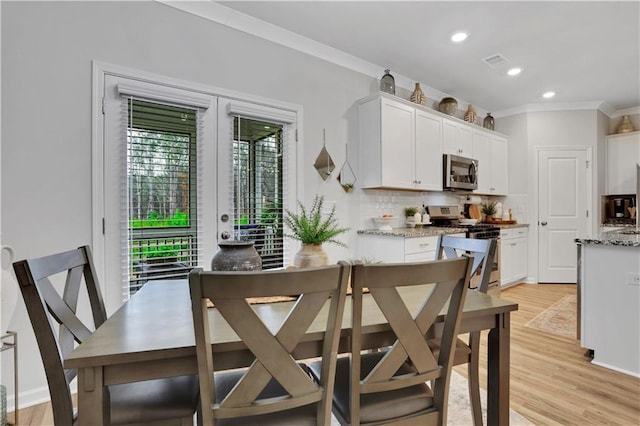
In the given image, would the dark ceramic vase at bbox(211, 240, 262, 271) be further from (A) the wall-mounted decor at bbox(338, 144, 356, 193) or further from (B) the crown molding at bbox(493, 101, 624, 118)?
(B) the crown molding at bbox(493, 101, 624, 118)

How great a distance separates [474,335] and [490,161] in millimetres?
4102

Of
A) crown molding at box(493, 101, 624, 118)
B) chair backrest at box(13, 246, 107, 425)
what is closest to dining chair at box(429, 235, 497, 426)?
chair backrest at box(13, 246, 107, 425)

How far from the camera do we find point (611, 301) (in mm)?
2426

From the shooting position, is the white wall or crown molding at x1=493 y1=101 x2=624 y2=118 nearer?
the white wall

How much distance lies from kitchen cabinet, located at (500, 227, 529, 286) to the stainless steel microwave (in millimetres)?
785

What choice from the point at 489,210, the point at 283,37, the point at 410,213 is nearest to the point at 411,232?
the point at 410,213

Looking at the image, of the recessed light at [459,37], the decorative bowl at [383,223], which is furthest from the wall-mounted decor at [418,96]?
the decorative bowl at [383,223]

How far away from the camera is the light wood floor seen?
6.04 feet

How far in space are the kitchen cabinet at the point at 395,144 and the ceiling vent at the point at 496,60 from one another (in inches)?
30.7

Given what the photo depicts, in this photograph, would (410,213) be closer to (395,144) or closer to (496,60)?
(395,144)

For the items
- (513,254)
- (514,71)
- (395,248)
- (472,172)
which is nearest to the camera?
(395,248)

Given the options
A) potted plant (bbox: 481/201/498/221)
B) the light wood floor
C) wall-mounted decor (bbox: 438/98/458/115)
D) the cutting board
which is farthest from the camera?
potted plant (bbox: 481/201/498/221)

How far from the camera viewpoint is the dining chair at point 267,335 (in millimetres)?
842

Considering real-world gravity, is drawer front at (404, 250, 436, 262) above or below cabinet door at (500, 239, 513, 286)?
above
